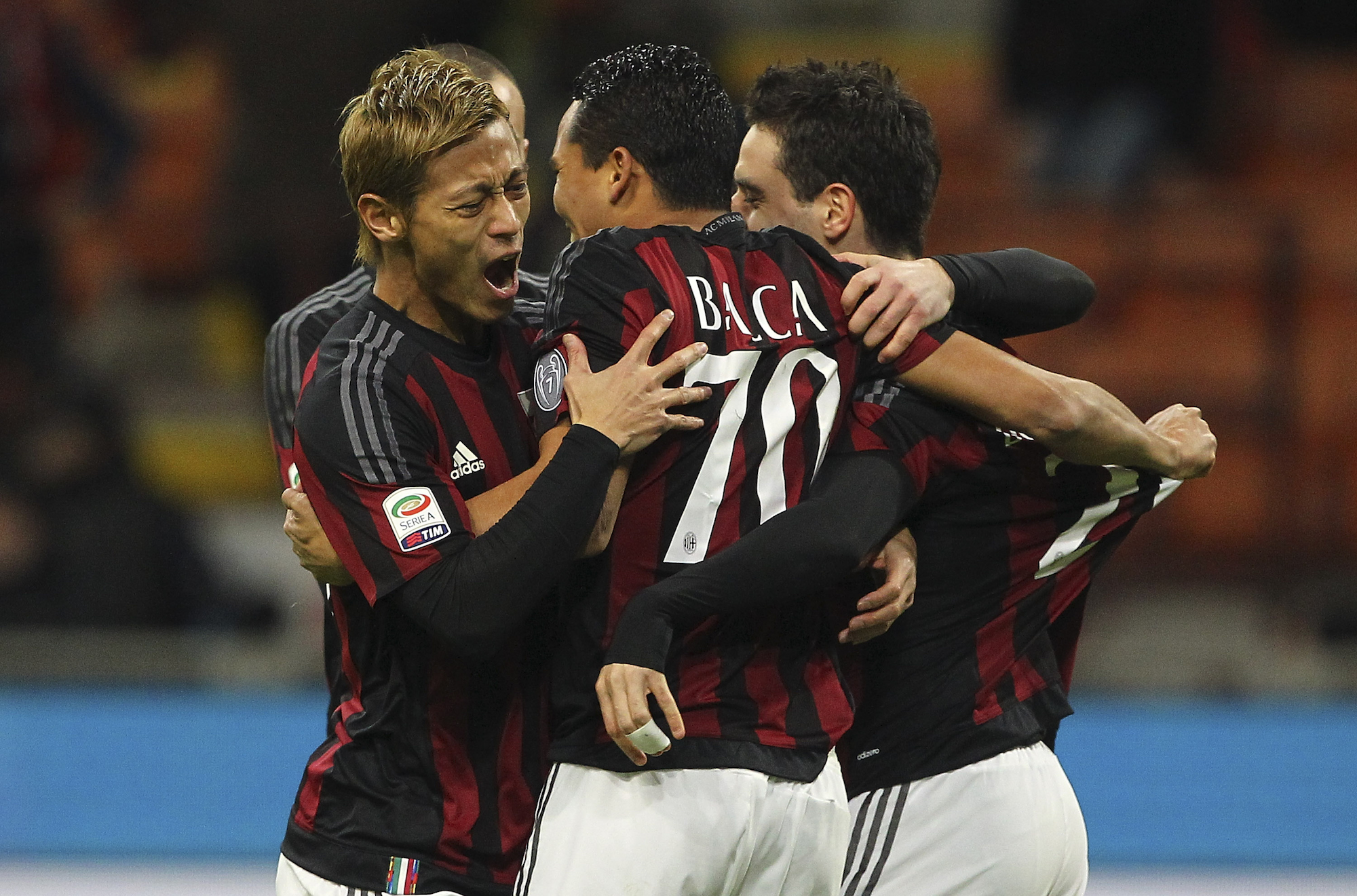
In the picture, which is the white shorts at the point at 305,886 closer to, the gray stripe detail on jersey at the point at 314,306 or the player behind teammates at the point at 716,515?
the player behind teammates at the point at 716,515

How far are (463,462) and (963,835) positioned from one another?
1.07m

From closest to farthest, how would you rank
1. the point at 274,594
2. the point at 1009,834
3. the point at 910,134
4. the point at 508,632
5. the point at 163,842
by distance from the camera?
the point at 508,632
the point at 1009,834
the point at 910,134
the point at 163,842
the point at 274,594

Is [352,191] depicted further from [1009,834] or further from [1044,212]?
[1044,212]

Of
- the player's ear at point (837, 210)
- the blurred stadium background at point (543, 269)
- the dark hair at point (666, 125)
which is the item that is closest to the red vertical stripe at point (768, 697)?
the dark hair at point (666, 125)

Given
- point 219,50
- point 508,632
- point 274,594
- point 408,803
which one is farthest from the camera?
point 219,50

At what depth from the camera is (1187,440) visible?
8.84 feet

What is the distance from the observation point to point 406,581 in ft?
7.27

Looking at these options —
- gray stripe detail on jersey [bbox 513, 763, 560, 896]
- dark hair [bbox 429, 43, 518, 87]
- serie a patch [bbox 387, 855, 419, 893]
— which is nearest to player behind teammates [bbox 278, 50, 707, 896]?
serie a patch [bbox 387, 855, 419, 893]

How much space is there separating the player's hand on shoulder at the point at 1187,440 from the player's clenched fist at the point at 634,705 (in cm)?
102

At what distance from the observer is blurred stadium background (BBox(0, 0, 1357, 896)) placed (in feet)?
17.4

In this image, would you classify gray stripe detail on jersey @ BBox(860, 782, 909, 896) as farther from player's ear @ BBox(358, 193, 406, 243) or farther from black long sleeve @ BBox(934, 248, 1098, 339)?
player's ear @ BBox(358, 193, 406, 243)

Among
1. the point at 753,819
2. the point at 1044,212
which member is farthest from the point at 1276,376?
the point at 753,819

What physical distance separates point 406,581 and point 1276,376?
20.2 ft

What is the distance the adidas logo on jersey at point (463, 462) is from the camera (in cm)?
237
